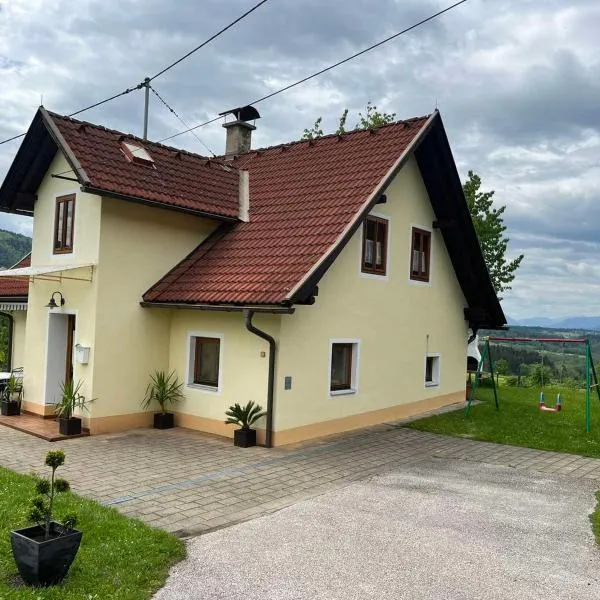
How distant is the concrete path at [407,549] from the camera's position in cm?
561

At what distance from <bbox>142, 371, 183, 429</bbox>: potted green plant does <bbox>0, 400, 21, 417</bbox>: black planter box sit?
324cm

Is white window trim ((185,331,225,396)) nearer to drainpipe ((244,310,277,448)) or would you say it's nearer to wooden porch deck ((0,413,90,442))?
drainpipe ((244,310,277,448))

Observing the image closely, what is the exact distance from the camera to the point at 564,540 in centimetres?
705

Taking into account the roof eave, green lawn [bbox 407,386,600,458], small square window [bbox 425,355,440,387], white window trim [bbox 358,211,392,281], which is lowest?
green lawn [bbox 407,386,600,458]

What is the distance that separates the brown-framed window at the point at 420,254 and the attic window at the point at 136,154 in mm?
7042

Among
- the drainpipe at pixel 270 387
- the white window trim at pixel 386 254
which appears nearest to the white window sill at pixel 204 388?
the drainpipe at pixel 270 387

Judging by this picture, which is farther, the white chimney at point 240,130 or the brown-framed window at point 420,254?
the white chimney at point 240,130

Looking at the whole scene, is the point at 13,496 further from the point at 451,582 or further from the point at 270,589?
the point at 451,582

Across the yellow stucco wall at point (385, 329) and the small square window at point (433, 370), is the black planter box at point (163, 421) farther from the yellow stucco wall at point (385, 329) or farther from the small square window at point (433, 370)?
the small square window at point (433, 370)

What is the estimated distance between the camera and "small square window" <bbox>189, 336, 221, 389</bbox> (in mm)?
13117

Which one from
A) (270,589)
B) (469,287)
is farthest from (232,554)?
(469,287)

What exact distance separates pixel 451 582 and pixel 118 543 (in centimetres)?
342

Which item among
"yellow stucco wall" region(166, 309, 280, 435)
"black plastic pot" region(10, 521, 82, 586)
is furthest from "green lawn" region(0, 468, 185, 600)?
"yellow stucco wall" region(166, 309, 280, 435)

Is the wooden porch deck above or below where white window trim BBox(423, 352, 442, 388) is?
below
